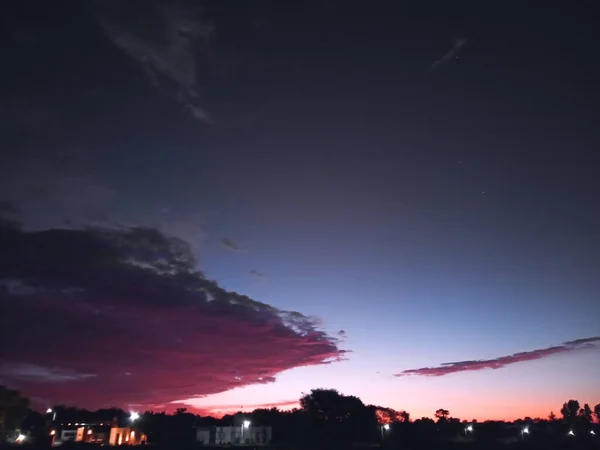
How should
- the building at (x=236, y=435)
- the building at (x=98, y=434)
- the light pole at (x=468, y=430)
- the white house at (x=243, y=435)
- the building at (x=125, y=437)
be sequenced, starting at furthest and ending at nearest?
the light pole at (x=468, y=430)
the white house at (x=243, y=435)
the building at (x=236, y=435)
the building at (x=125, y=437)
the building at (x=98, y=434)

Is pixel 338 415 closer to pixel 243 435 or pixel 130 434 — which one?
pixel 243 435

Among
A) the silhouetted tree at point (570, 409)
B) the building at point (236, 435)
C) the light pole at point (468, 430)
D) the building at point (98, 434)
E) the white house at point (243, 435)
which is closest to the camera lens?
the building at point (98, 434)

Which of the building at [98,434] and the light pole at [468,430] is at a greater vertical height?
the building at [98,434]

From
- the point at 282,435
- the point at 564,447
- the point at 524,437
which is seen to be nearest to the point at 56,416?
the point at 282,435

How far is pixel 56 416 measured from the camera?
8494cm

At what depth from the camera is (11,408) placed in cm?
8388

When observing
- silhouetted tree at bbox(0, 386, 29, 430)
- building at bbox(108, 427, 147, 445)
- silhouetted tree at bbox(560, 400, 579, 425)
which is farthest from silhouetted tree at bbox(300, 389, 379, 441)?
silhouetted tree at bbox(560, 400, 579, 425)

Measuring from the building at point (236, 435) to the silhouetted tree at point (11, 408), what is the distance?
30.3 metres

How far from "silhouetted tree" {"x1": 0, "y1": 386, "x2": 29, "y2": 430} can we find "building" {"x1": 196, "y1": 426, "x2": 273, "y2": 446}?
30268 millimetres

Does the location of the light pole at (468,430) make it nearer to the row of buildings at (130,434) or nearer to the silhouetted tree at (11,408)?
the row of buildings at (130,434)

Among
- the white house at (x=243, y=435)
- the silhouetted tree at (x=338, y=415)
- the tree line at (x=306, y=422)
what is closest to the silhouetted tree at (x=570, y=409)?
the tree line at (x=306, y=422)

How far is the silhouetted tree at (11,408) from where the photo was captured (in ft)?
267

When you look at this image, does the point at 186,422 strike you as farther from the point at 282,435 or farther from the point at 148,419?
the point at 282,435

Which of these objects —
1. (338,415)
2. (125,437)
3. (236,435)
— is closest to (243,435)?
(236,435)
